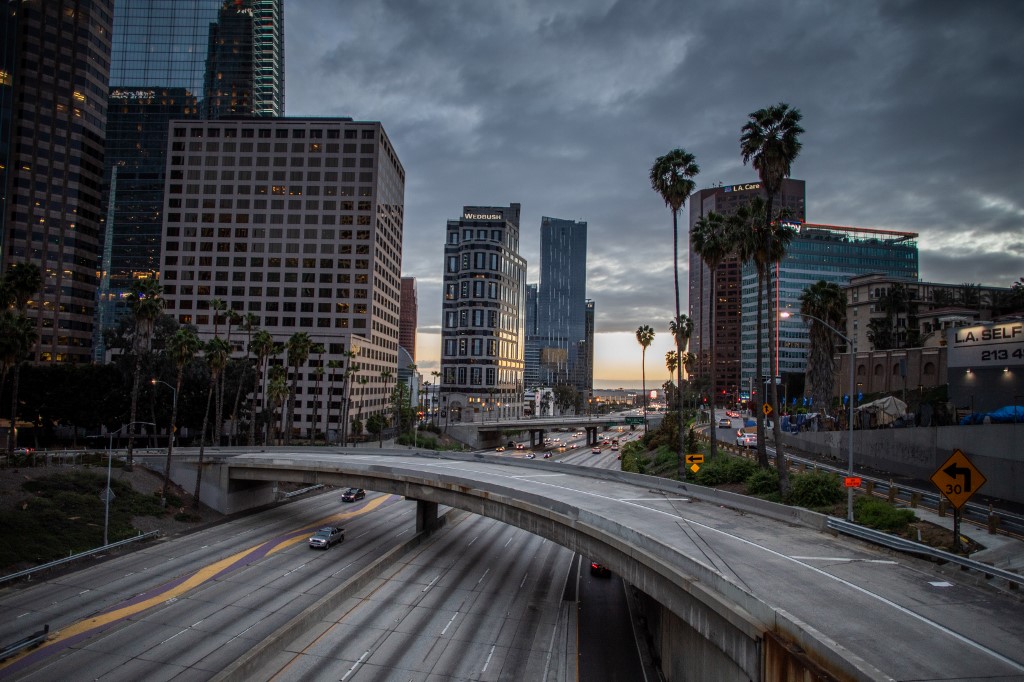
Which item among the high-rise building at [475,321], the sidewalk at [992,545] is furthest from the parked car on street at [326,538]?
the high-rise building at [475,321]

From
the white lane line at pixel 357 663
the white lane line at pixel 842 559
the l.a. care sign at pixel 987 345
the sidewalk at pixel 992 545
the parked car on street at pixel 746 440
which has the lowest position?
the white lane line at pixel 357 663

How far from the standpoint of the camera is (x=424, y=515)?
4734cm

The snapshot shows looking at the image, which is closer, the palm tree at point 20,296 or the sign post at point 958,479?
the sign post at point 958,479

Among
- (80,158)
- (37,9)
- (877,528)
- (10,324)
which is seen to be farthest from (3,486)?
(37,9)

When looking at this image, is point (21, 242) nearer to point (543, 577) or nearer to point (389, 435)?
point (389, 435)

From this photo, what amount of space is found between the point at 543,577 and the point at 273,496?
1336 inches

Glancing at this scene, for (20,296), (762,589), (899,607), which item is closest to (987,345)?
(899,607)

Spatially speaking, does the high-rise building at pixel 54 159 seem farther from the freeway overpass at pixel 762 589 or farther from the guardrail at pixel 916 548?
the guardrail at pixel 916 548

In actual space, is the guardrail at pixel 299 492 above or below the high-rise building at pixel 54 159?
below

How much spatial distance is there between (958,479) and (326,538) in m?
39.0

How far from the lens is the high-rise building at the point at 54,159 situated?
115m

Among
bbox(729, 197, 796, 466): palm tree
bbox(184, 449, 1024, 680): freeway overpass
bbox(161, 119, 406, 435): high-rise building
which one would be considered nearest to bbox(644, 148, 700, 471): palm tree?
bbox(729, 197, 796, 466): palm tree

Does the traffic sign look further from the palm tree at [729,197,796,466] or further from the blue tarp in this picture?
the blue tarp

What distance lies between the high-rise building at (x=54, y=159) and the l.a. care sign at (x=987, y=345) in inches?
5856
